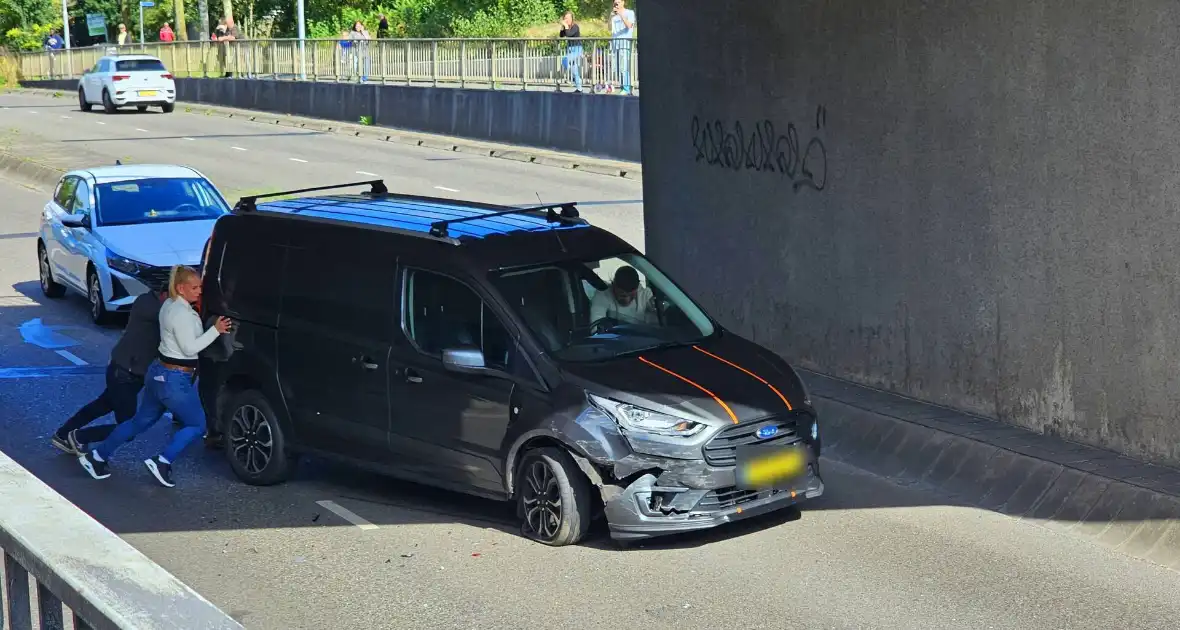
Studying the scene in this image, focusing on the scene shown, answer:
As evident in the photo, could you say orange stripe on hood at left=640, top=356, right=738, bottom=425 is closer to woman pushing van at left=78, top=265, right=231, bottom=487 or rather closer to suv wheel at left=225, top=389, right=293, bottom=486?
suv wheel at left=225, top=389, right=293, bottom=486

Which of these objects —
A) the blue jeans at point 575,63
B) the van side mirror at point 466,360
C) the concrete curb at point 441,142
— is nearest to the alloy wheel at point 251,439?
the van side mirror at point 466,360

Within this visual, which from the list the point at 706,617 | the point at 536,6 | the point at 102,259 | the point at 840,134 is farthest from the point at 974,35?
the point at 536,6

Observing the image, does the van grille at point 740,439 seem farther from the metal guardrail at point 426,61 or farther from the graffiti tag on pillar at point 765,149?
the metal guardrail at point 426,61

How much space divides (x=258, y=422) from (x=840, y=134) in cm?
481

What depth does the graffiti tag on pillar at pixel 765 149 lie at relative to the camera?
11.3 meters

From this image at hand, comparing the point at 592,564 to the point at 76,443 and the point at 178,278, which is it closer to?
the point at 178,278

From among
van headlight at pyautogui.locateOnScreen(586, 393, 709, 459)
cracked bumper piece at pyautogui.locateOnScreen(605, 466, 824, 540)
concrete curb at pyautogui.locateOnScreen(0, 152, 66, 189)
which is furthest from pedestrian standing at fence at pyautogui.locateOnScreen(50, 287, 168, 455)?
concrete curb at pyautogui.locateOnScreen(0, 152, 66, 189)

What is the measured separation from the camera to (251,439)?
31.7ft

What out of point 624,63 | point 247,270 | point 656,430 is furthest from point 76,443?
point 624,63

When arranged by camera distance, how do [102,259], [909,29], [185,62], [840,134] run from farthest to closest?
1. [185,62]
2. [102,259]
3. [840,134]
4. [909,29]

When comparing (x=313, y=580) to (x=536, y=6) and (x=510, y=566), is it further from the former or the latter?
(x=536, y=6)

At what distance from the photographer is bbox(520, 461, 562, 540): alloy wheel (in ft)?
26.5

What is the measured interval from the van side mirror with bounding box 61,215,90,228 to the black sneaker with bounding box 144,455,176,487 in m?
6.59

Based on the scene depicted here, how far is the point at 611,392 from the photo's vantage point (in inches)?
311
